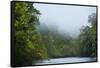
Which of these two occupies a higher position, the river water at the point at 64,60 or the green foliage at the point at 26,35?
the green foliage at the point at 26,35

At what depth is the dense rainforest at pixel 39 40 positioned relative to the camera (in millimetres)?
2578

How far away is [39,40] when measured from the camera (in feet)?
8.80

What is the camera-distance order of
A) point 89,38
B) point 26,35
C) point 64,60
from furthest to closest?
point 89,38 < point 64,60 < point 26,35

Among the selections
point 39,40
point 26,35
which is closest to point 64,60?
point 39,40

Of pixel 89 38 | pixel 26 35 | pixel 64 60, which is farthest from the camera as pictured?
pixel 89 38

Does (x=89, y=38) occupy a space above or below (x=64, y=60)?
above

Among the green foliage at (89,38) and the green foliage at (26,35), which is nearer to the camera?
the green foliage at (26,35)

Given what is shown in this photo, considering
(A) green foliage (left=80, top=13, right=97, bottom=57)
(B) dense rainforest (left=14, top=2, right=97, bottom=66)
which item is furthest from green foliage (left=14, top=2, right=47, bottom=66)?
(A) green foliage (left=80, top=13, right=97, bottom=57)

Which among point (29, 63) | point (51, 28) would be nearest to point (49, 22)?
point (51, 28)

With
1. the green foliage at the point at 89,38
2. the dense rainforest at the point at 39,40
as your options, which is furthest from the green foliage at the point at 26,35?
the green foliage at the point at 89,38

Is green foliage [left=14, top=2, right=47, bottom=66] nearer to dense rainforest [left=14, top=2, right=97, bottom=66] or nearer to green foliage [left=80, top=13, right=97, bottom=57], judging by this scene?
dense rainforest [left=14, top=2, right=97, bottom=66]

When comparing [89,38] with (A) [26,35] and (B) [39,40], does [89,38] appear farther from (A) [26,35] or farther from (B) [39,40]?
(A) [26,35]

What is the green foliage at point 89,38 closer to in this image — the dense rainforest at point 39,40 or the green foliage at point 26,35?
the dense rainforest at point 39,40

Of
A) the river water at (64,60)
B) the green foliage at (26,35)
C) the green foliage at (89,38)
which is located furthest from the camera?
the green foliage at (89,38)
